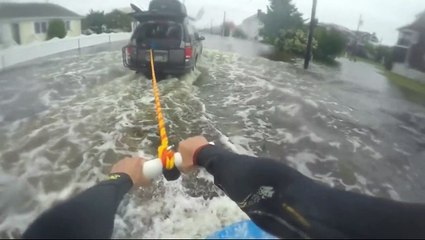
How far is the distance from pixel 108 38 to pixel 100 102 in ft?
32.9

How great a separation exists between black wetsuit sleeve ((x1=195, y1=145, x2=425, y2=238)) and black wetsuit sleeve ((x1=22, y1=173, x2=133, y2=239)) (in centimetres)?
63

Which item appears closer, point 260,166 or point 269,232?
point 269,232

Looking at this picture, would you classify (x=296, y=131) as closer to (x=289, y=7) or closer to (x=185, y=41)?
(x=185, y=41)

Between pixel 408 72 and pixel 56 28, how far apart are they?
9.95 m

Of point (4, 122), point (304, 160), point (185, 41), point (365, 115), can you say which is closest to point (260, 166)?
point (304, 160)

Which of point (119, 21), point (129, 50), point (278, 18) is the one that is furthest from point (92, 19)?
point (278, 18)

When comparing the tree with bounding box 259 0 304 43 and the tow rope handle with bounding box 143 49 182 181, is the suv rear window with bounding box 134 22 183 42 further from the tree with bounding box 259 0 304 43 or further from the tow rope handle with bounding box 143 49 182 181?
the tree with bounding box 259 0 304 43

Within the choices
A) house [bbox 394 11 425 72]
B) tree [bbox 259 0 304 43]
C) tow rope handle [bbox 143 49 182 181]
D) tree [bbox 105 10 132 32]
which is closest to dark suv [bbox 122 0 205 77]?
tree [bbox 105 10 132 32]

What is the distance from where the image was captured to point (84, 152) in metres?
4.04

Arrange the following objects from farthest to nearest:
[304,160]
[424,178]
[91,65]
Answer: [91,65] → [304,160] → [424,178]

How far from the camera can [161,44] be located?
732 centimetres

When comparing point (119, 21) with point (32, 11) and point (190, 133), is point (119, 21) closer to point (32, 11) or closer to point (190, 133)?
point (32, 11)

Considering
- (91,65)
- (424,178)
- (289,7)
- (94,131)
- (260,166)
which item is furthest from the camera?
(289,7)

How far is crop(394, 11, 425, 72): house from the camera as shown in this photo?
7.57m
